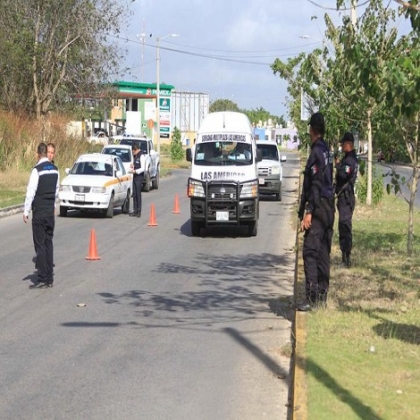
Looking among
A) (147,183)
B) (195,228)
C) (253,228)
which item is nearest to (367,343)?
(253,228)

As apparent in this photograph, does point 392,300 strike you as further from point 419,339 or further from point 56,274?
point 56,274

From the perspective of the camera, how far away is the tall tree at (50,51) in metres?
43.7

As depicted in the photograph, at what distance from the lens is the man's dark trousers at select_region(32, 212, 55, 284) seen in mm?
12594

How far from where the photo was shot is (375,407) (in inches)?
255

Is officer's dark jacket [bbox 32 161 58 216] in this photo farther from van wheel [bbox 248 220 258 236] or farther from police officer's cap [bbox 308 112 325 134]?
van wheel [bbox 248 220 258 236]

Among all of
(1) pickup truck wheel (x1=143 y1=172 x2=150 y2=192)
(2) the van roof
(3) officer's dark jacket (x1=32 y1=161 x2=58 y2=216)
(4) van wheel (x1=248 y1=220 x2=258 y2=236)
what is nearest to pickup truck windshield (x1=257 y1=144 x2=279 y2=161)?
(1) pickup truck wheel (x1=143 y1=172 x2=150 y2=192)

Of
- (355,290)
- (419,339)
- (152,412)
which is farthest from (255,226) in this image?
(152,412)

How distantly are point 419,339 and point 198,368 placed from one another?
2.23 m

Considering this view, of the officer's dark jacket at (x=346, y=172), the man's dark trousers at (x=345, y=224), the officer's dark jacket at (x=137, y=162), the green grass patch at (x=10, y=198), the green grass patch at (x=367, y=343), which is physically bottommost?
the green grass patch at (x=10, y=198)

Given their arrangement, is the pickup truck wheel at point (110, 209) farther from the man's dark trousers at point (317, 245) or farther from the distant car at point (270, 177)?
the man's dark trousers at point (317, 245)

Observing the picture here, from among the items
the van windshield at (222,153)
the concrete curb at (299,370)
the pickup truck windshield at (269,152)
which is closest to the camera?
the concrete curb at (299,370)

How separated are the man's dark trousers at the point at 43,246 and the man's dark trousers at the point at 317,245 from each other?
4.17 m

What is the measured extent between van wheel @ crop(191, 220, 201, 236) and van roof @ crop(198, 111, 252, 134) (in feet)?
7.84

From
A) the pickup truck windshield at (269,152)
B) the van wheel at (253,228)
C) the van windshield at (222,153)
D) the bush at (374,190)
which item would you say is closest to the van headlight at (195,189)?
the van windshield at (222,153)
